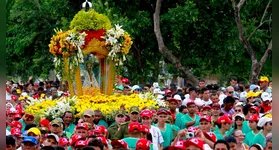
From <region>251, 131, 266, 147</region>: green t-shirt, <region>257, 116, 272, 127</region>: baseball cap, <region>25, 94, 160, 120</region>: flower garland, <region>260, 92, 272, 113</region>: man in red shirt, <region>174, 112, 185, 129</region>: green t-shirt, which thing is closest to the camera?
<region>251, 131, 266, 147</region>: green t-shirt

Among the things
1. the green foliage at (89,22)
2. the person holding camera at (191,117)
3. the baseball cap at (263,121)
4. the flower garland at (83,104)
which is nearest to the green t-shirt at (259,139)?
the baseball cap at (263,121)

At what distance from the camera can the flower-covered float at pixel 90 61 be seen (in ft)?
48.3

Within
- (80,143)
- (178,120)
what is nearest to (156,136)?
(80,143)

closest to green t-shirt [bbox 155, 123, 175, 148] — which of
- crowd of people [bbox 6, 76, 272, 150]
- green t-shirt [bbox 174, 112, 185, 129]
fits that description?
crowd of people [bbox 6, 76, 272, 150]

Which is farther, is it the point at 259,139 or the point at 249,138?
the point at 249,138

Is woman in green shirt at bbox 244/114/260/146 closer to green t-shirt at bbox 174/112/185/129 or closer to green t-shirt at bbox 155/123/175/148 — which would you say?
green t-shirt at bbox 155/123/175/148

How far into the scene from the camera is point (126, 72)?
80.3 feet

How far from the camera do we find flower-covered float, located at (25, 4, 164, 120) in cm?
1473

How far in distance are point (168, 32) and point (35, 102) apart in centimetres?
913

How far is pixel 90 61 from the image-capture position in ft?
52.4

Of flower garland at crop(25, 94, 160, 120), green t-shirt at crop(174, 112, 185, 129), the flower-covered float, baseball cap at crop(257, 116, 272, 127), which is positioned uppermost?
the flower-covered float

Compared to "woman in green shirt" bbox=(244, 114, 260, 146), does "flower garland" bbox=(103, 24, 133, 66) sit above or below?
above

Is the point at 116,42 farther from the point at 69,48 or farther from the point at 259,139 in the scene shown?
the point at 259,139

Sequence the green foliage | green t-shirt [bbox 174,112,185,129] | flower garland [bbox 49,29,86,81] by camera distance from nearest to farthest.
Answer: green t-shirt [bbox 174,112,185,129], flower garland [bbox 49,29,86,81], the green foliage
